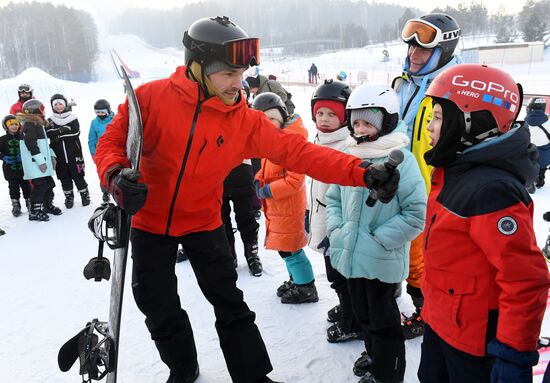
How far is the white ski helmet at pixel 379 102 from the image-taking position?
2504mm

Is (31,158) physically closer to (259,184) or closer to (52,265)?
(52,265)

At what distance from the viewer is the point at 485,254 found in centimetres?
164

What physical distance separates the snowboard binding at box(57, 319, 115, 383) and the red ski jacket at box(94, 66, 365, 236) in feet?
2.12

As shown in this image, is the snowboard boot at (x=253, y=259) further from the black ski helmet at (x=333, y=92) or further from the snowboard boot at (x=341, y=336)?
the black ski helmet at (x=333, y=92)

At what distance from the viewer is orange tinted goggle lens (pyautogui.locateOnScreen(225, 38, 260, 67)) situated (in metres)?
2.12

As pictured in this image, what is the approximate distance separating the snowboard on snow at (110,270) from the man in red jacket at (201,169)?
0.10m

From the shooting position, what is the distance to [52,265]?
498 centimetres

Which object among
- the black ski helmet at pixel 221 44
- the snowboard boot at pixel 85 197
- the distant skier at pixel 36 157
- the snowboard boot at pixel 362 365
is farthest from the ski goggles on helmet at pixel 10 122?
the snowboard boot at pixel 362 365

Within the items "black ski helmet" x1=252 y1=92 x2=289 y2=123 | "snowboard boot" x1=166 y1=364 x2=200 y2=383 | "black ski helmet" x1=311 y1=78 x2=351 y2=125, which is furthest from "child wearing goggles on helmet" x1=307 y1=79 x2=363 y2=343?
"snowboard boot" x1=166 y1=364 x2=200 y2=383


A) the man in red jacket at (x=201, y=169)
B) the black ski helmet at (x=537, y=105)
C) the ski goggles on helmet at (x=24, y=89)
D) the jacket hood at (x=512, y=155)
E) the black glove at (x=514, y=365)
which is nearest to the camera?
the black glove at (x=514, y=365)

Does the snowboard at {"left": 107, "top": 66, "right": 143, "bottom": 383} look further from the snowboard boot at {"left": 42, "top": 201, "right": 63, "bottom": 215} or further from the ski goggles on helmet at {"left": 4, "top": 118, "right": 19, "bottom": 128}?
the ski goggles on helmet at {"left": 4, "top": 118, "right": 19, "bottom": 128}

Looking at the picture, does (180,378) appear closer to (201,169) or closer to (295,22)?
(201,169)

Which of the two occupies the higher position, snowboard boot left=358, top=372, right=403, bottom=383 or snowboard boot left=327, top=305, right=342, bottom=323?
snowboard boot left=358, top=372, right=403, bottom=383

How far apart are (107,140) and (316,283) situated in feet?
8.32
